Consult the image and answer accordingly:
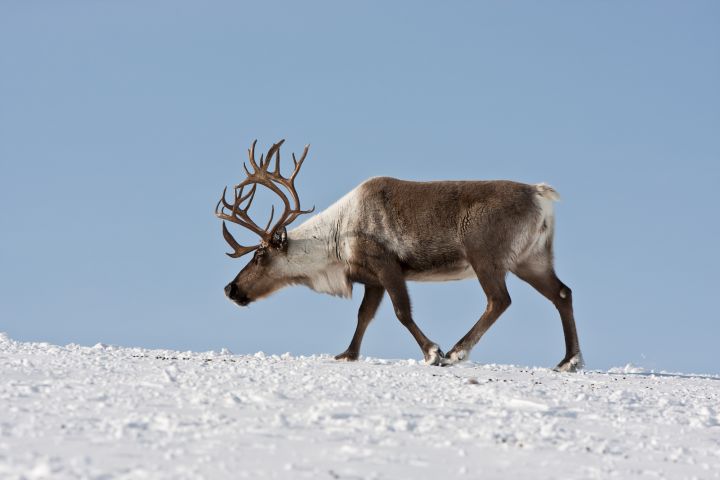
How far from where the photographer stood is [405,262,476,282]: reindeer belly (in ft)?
37.6

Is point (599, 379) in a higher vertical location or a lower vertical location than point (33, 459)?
lower

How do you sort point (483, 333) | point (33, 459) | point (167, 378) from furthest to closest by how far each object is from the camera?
point (483, 333) < point (167, 378) < point (33, 459)

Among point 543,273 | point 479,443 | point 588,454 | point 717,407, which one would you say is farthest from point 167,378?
point 543,273

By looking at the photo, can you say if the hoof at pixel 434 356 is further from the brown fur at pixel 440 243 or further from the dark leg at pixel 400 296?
the dark leg at pixel 400 296

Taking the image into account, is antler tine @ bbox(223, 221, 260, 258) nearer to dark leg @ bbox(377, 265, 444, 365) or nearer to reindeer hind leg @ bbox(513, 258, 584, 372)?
dark leg @ bbox(377, 265, 444, 365)

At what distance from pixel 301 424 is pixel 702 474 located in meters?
2.58

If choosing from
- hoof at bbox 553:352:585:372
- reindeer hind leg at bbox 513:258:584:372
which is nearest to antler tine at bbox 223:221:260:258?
reindeer hind leg at bbox 513:258:584:372

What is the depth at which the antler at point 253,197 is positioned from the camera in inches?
483

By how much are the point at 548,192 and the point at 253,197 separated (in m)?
3.94

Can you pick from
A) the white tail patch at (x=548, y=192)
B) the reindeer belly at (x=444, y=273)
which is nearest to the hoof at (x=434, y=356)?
the reindeer belly at (x=444, y=273)

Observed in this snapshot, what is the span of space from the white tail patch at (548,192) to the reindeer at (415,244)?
13 mm

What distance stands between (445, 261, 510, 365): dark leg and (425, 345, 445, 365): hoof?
0.45ft

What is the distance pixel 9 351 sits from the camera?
1058 centimetres

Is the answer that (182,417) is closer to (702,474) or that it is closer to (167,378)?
(167,378)
